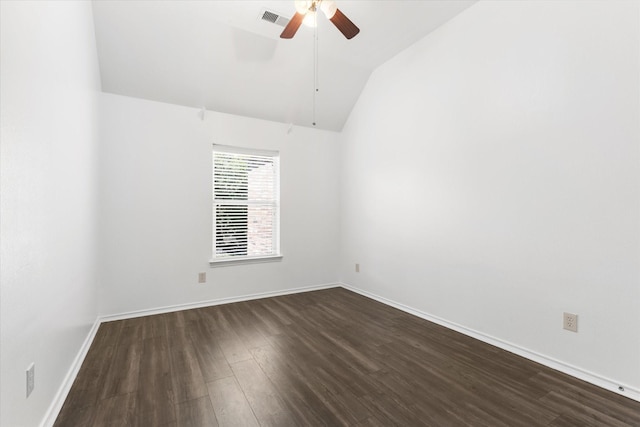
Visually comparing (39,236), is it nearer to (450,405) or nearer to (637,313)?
(450,405)

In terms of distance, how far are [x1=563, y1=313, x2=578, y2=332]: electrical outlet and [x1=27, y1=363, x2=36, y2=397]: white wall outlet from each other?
10.5 feet

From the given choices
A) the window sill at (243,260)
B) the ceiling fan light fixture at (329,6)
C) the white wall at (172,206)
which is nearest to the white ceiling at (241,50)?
the white wall at (172,206)

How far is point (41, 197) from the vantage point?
1438 millimetres

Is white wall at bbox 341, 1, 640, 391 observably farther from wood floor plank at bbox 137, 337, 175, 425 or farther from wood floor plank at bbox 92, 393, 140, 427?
wood floor plank at bbox 92, 393, 140, 427

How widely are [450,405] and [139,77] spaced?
13.2ft

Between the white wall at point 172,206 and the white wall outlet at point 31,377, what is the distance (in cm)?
204

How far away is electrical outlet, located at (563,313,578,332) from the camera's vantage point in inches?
82.9

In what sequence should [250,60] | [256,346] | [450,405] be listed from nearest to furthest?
[450,405] < [256,346] < [250,60]

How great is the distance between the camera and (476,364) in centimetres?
224

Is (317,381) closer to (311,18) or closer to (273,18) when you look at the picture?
(311,18)

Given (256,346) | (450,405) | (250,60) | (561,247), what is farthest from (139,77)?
(561,247)

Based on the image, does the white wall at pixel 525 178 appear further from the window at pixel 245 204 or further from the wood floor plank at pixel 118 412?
the wood floor plank at pixel 118 412

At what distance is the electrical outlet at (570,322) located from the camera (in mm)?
2105

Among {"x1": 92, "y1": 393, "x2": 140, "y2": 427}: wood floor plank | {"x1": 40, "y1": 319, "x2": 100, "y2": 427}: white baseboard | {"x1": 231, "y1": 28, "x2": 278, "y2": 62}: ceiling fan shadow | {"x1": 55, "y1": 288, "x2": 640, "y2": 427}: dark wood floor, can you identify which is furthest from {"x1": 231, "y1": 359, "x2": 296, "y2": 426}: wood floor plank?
{"x1": 231, "y1": 28, "x2": 278, "y2": 62}: ceiling fan shadow
